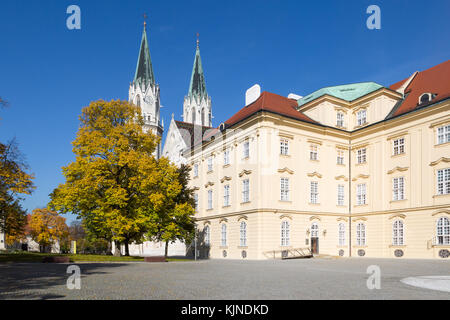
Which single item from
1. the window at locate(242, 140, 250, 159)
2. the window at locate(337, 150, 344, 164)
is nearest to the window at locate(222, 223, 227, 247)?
the window at locate(242, 140, 250, 159)

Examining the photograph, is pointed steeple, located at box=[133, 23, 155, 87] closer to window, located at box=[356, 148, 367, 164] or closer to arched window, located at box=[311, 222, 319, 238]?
window, located at box=[356, 148, 367, 164]

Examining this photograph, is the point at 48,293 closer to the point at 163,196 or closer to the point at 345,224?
the point at 163,196

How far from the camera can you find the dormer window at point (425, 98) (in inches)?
1326

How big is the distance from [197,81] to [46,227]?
5610 cm

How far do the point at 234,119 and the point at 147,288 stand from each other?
3273 centimetres

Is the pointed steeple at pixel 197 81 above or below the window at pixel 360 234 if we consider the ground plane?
above

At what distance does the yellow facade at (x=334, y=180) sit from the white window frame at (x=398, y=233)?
124 mm

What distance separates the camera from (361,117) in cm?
4041

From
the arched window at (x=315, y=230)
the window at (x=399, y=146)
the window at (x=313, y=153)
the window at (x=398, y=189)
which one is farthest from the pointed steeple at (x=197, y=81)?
the window at (x=398, y=189)

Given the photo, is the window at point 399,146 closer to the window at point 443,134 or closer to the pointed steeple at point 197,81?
the window at point 443,134
